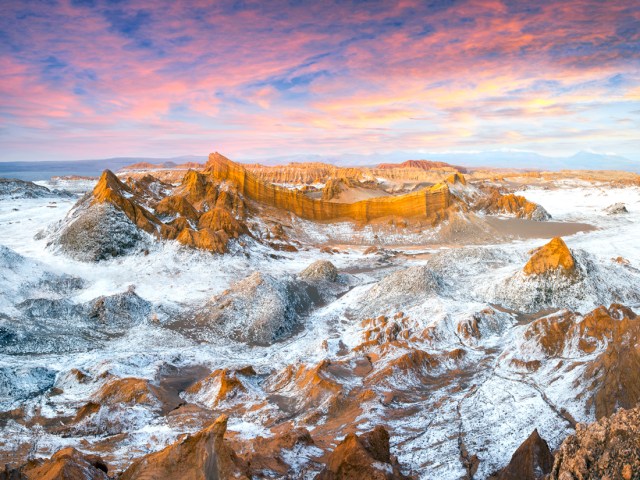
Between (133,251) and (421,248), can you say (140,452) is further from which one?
(421,248)

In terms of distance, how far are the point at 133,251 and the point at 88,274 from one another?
4.93m

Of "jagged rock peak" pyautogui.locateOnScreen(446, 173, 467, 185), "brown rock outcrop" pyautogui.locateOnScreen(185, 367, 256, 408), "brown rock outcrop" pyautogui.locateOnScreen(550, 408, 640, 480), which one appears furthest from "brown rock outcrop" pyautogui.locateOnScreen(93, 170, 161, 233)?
"jagged rock peak" pyautogui.locateOnScreen(446, 173, 467, 185)

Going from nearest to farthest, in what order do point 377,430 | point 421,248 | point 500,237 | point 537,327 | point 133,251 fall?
point 377,430 → point 537,327 → point 133,251 → point 421,248 → point 500,237

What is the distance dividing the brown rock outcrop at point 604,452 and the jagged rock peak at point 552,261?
23.0 m

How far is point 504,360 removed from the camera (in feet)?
62.6

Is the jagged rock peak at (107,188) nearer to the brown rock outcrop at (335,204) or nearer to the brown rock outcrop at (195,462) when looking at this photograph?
the brown rock outcrop at (335,204)

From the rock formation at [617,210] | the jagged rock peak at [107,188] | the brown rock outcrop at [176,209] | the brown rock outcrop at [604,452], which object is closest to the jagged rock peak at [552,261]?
the brown rock outcrop at [604,452]

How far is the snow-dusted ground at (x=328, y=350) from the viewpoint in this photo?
43.8 feet

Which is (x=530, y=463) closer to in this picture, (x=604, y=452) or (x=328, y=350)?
(x=604, y=452)

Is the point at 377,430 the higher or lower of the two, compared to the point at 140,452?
higher

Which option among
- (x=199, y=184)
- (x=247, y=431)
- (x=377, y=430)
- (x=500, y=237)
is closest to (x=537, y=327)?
(x=377, y=430)

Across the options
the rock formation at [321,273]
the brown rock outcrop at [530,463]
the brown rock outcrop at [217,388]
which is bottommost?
the brown rock outcrop at [217,388]

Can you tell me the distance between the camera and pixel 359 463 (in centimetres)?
986

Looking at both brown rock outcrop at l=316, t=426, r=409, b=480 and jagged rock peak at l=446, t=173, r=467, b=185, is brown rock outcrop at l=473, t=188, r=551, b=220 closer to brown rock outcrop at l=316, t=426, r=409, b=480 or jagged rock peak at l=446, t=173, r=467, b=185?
jagged rock peak at l=446, t=173, r=467, b=185
